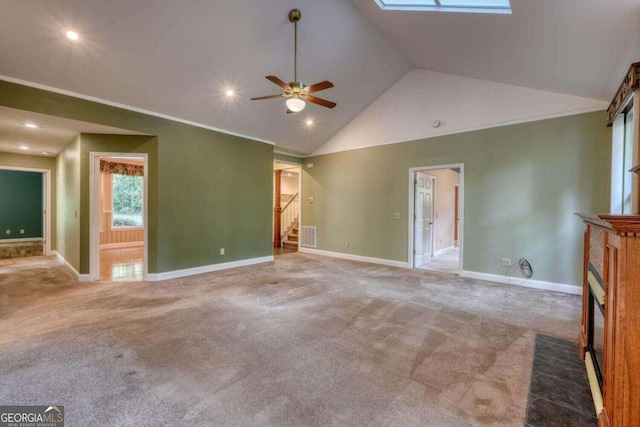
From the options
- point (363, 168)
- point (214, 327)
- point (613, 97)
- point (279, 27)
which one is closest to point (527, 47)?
point (613, 97)

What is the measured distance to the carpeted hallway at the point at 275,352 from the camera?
1808 mm

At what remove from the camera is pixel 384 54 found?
198 inches

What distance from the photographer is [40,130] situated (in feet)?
15.3

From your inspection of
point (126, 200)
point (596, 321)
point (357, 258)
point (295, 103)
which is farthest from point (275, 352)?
point (126, 200)

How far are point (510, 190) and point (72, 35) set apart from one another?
642cm

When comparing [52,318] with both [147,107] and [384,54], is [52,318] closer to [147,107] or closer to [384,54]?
[147,107]

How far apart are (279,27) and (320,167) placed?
4.06m

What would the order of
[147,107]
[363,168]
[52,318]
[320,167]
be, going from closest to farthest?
[52,318]
[147,107]
[363,168]
[320,167]

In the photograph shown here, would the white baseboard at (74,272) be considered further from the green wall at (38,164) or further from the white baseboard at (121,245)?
the white baseboard at (121,245)

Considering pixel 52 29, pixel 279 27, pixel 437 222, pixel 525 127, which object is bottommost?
pixel 437 222

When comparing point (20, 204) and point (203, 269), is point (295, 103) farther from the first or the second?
point (20, 204)

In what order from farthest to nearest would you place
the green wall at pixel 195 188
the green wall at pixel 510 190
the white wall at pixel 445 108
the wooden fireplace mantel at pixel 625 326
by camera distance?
1. the white wall at pixel 445 108
2. the green wall at pixel 195 188
3. the green wall at pixel 510 190
4. the wooden fireplace mantel at pixel 625 326

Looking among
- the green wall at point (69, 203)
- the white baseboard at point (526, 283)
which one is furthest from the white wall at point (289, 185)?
the white baseboard at point (526, 283)

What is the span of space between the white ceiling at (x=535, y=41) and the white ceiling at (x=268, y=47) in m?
0.01
